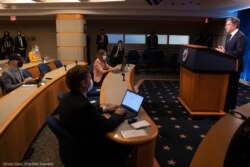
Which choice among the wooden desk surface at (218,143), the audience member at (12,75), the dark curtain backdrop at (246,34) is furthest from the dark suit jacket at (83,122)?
the dark curtain backdrop at (246,34)

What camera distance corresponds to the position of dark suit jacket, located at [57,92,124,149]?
168 cm

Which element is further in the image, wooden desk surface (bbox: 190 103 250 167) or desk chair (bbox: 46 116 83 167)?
desk chair (bbox: 46 116 83 167)

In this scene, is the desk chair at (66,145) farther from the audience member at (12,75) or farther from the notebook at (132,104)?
the audience member at (12,75)

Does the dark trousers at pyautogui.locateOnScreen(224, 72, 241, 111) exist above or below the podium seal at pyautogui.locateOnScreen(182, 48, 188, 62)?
below

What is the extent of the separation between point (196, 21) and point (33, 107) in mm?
9026

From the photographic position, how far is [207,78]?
12.0 feet

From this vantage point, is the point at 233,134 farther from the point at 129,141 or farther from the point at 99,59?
the point at 99,59

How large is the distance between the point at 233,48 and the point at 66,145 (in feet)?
10.8

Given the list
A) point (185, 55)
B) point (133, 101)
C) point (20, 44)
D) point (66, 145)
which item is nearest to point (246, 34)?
point (185, 55)

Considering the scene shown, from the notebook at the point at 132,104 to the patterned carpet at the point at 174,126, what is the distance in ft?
2.63

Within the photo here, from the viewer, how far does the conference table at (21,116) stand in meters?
2.07

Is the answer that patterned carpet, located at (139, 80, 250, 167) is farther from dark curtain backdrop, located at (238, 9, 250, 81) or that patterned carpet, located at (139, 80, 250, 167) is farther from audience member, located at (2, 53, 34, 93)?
audience member, located at (2, 53, 34, 93)

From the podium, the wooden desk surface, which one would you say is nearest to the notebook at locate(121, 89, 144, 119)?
the wooden desk surface

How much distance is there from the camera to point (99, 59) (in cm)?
462
